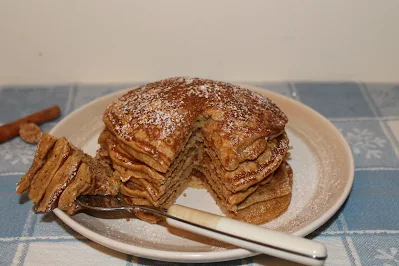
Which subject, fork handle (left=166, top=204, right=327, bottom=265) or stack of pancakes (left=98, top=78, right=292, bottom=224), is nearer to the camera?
fork handle (left=166, top=204, right=327, bottom=265)

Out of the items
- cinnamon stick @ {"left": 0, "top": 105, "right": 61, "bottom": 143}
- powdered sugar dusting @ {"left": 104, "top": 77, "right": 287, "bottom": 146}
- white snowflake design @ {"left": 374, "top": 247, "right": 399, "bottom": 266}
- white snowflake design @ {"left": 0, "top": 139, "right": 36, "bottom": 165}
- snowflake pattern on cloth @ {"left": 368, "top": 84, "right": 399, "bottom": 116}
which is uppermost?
powdered sugar dusting @ {"left": 104, "top": 77, "right": 287, "bottom": 146}

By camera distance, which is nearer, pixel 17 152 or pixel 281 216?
pixel 281 216

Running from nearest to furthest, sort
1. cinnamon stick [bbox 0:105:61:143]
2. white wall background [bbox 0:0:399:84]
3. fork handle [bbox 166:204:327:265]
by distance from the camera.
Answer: fork handle [bbox 166:204:327:265]
cinnamon stick [bbox 0:105:61:143]
white wall background [bbox 0:0:399:84]

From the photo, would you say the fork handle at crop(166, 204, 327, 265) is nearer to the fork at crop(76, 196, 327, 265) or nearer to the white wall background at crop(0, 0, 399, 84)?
the fork at crop(76, 196, 327, 265)

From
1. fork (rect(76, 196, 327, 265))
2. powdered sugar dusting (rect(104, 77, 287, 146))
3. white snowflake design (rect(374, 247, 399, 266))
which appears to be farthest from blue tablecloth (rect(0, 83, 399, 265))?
powdered sugar dusting (rect(104, 77, 287, 146))

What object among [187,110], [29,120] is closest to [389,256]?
[187,110]

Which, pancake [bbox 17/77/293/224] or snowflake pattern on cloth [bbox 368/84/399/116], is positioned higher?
pancake [bbox 17/77/293/224]

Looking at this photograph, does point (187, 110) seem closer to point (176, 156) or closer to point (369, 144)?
point (176, 156)
